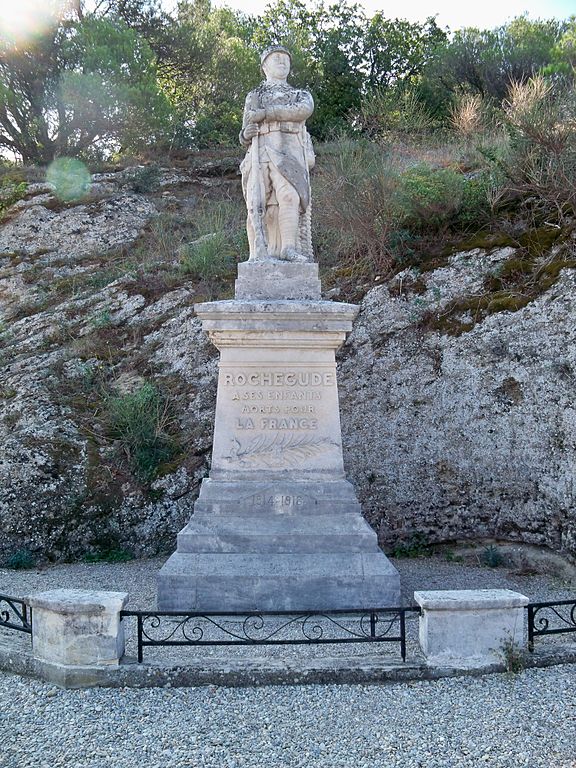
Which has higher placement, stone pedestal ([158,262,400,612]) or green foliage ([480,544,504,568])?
stone pedestal ([158,262,400,612])

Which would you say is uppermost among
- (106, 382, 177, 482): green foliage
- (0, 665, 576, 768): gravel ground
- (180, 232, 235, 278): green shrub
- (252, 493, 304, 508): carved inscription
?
(180, 232, 235, 278): green shrub

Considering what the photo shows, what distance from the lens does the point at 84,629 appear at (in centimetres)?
396

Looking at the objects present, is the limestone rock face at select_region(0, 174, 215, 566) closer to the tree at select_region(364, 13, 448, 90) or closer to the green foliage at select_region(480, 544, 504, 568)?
the green foliage at select_region(480, 544, 504, 568)

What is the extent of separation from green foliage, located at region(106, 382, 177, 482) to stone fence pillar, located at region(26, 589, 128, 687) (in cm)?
401

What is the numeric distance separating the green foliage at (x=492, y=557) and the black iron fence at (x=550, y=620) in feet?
5.35

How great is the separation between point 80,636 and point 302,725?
4.43ft

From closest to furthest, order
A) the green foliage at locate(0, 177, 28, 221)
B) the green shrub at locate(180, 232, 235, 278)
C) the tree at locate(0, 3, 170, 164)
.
A: 1. the green shrub at locate(180, 232, 235, 278)
2. the green foliage at locate(0, 177, 28, 221)
3. the tree at locate(0, 3, 170, 164)

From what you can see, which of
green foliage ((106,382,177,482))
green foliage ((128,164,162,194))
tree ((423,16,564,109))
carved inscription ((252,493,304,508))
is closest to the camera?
carved inscription ((252,493,304,508))

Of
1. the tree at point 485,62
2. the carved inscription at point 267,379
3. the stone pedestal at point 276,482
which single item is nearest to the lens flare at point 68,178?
the tree at point 485,62

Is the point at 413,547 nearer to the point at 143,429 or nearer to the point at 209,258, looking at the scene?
the point at 143,429

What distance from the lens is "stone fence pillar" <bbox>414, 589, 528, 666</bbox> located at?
3.96m

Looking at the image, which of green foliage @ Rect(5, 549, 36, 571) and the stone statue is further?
green foliage @ Rect(5, 549, 36, 571)

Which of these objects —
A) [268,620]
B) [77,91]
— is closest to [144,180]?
[77,91]

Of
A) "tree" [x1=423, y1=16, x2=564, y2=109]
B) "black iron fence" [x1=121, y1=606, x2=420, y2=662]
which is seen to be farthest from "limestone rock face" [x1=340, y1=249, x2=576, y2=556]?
"tree" [x1=423, y1=16, x2=564, y2=109]
